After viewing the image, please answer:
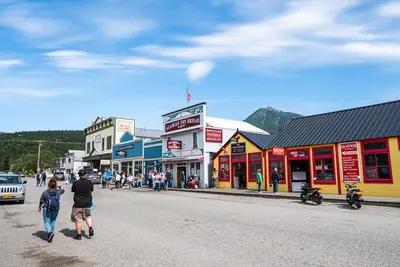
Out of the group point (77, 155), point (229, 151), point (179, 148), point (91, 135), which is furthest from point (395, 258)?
point (77, 155)

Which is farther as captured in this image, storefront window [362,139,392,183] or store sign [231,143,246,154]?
store sign [231,143,246,154]

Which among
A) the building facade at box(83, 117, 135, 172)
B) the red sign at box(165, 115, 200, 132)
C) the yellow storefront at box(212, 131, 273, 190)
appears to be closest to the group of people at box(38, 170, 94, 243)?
the yellow storefront at box(212, 131, 273, 190)

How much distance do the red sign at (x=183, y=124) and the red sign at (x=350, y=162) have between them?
14419 millimetres

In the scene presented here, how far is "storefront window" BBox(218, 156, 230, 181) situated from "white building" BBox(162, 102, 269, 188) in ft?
4.18

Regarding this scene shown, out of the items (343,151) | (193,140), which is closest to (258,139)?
(193,140)

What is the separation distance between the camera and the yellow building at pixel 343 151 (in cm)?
1738

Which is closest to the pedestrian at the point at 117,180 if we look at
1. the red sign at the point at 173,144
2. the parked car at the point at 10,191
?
the red sign at the point at 173,144

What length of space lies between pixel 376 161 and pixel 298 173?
5.44 m

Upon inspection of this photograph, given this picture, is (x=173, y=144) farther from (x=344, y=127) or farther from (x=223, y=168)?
(x=344, y=127)

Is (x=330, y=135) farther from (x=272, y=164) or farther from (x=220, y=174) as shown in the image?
(x=220, y=174)

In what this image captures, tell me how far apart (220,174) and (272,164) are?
6.09 metres

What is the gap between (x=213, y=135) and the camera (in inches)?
1154

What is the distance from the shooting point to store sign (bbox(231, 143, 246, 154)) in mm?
25966

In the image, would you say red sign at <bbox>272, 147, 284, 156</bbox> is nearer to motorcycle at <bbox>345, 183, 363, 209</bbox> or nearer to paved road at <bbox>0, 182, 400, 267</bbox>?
motorcycle at <bbox>345, 183, 363, 209</bbox>
